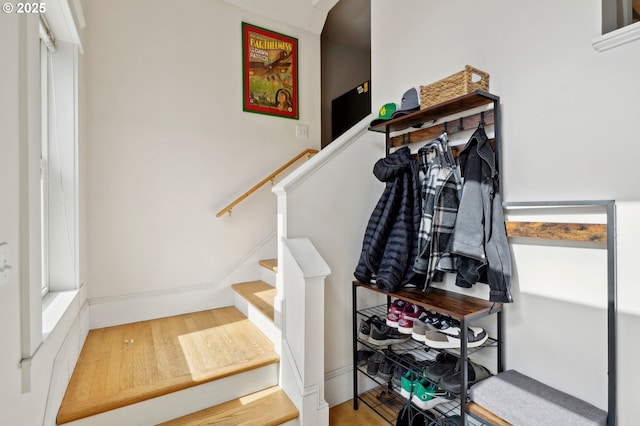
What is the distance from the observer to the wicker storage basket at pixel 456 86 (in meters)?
1.39

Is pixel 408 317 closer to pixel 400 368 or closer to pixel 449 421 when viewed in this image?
pixel 400 368

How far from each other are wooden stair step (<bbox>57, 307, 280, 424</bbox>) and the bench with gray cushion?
1.07 m

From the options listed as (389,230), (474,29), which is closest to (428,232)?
(389,230)

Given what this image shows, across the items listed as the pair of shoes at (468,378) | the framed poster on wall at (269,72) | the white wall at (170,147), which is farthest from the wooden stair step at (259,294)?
the framed poster on wall at (269,72)

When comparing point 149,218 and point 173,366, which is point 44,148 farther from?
point 173,366

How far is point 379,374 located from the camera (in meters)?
1.69

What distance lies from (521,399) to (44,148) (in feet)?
8.54

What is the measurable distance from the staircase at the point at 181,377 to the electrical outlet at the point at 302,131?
5.44 feet

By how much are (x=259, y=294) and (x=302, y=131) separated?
5.37 feet

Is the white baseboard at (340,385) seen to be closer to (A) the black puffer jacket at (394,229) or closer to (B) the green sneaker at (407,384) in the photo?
(B) the green sneaker at (407,384)

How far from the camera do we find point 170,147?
238 centimetres

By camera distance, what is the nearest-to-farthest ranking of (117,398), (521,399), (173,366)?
(521,399)
(117,398)
(173,366)

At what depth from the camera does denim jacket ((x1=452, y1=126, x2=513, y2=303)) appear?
1.29 metres

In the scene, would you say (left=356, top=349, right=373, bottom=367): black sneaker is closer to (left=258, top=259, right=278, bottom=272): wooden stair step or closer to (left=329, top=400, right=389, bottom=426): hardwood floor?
(left=329, top=400, right=389, bottom=426): hardwood floor
